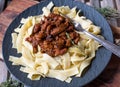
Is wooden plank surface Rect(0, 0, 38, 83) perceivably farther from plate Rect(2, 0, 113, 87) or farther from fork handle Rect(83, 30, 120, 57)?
fork handle Rect(83, 30, 120, 57)

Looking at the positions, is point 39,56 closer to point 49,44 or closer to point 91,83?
point 49,44

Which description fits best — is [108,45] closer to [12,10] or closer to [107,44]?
[107,44]

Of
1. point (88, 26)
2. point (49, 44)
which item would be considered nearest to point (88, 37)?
point (88, 26)

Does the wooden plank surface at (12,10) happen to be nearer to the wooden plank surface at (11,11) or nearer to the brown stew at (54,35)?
the wooden plank surface at (11,11)

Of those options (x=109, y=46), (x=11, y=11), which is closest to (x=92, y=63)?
(x=109, y=46)

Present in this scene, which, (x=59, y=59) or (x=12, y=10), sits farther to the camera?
(x=12, y=10)
